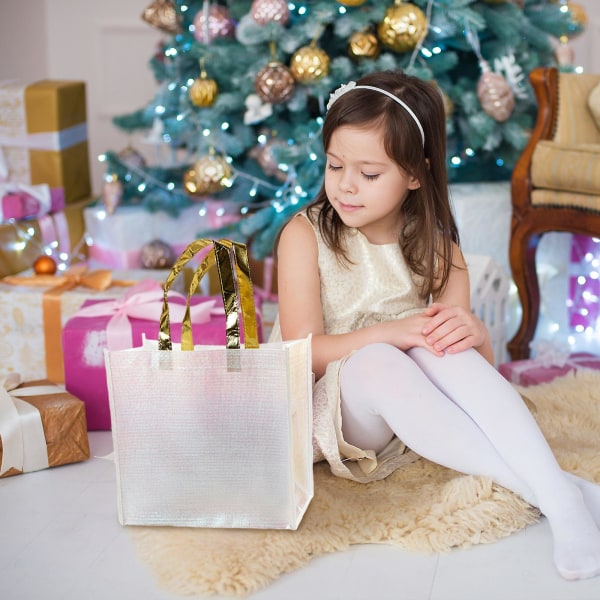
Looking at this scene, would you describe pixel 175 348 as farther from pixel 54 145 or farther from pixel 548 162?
pixel 54 145

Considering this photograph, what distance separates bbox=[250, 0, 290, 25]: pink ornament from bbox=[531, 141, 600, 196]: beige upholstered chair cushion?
2.51ft


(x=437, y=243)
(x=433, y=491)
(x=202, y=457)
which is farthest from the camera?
(x=437, y=243)

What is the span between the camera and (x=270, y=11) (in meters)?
2.53

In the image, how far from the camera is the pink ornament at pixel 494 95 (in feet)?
8.38

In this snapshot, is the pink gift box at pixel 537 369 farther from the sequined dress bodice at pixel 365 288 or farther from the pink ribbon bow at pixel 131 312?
the pink ribbon bow at pixel 131 312

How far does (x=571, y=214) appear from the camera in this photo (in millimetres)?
2344

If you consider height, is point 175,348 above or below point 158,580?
above

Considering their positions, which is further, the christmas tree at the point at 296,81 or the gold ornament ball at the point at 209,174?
Result: the gold ornament ball at the point at 209,174

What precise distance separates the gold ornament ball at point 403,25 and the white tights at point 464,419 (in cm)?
117

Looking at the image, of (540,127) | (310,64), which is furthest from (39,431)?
(540,127)

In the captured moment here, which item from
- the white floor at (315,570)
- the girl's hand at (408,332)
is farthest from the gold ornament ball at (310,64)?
the white floor at (315,570)

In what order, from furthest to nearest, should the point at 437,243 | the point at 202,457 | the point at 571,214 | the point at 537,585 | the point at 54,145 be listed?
the point at 54,145 < the point at 571,214 < the point at 437,243 < the point at 202,457 < the point at 537,585

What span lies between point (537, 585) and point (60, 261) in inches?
76.2

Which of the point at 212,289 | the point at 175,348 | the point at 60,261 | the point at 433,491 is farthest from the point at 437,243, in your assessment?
the point at 60,261
